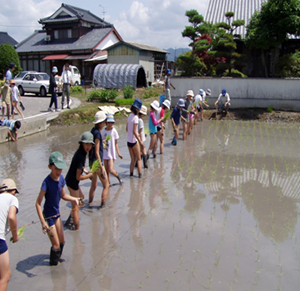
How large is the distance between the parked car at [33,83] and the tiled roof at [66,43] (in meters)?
11.1

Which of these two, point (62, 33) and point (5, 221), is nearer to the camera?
point (5, 221)

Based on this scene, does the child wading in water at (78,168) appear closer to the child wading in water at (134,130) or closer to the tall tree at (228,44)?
the child wading in water at (134,130)

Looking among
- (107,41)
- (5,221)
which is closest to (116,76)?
(107,41)

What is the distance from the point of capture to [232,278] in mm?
3836

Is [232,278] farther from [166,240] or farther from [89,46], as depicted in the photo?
[89,46]

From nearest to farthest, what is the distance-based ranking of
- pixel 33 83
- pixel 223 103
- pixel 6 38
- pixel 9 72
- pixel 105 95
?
1. pixel 9 72
2. pixel 223 103
3. pixel 105 95
4. pixel 33 83
5. pixel 6 38

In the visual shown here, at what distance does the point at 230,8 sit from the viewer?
24719 millimetres

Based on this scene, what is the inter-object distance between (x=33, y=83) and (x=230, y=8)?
50.1 ft

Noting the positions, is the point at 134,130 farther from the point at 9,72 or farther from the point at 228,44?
the point at 228,44

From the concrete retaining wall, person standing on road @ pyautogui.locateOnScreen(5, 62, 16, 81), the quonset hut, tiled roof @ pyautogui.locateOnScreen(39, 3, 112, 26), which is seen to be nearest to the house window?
tiled roof @ pyautogui.locateOnScreen(39, 3, 112, 26)

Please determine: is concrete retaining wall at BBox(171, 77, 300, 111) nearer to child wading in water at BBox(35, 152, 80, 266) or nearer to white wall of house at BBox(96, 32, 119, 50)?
child wading in water at BBox(35, 152, 80, 266)

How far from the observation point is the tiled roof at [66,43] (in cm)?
3138

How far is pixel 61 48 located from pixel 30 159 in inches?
1008

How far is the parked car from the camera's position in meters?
19.7
